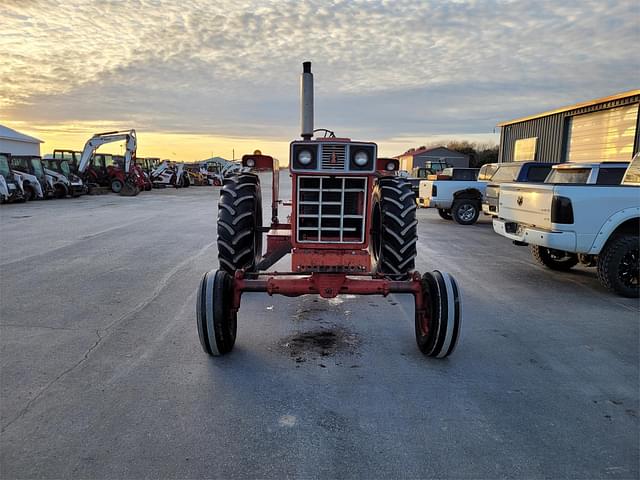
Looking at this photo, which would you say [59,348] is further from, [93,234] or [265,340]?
[93,234]

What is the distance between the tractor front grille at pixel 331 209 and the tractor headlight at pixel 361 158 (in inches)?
11.0

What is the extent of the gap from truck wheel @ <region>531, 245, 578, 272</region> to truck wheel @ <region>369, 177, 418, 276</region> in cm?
429

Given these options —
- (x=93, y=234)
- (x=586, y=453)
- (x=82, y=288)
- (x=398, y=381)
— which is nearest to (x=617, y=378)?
(x=586, y=453)

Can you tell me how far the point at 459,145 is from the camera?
78750 mm

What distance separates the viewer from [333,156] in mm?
4633

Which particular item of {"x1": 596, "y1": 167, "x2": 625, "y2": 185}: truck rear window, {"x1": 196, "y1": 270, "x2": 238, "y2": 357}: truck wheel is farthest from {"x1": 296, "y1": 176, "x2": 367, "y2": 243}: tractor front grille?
{"x1": 596, "y1": 167, "x2": 625, "y2": 185}: truck rear window

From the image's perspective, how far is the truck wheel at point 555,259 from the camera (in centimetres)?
859

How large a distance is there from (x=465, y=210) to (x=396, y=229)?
444 inches

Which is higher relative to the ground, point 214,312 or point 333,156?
point 333,156

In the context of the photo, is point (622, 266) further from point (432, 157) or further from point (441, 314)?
point (432, 157)

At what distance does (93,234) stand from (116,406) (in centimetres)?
931

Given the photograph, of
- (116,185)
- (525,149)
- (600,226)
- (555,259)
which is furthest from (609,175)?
(116,185)

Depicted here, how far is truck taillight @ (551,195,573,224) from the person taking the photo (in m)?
6.68

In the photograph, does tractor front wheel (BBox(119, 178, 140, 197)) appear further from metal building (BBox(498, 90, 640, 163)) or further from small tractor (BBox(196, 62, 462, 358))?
small tractor (BBox(196, 62, 462, 358))
